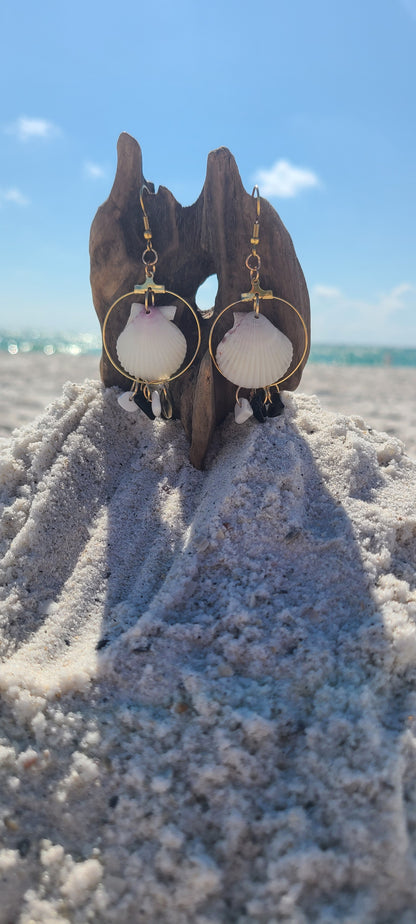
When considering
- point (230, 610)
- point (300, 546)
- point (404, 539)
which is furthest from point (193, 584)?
point (404, 539)

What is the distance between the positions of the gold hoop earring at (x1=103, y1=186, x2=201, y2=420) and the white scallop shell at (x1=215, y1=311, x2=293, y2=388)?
14 cm

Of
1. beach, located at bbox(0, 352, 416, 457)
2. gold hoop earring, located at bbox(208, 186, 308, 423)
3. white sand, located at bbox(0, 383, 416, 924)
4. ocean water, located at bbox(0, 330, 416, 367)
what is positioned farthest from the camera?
ocean water, located at bbox(0, 330, 416, 367)

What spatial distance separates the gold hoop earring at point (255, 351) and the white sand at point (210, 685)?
0.11 m

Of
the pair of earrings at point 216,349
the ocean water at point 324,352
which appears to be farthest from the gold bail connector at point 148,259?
the ocean water at point 324,352

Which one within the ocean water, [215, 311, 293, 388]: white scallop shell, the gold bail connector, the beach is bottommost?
[215, 311, 293, 388]: white scallop shell

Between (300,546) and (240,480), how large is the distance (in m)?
0.28

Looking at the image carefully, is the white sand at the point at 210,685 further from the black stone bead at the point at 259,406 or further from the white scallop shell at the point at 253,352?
the white scallop shell at the point at 253,352

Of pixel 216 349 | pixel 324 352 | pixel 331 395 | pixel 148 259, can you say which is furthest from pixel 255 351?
pixel 324 352

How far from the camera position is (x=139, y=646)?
1.42 m

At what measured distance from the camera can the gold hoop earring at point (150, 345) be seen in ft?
6.70

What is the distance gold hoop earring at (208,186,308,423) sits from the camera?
1963 millimetres

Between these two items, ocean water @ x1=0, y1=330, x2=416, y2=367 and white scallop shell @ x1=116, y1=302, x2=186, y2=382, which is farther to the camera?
ocean water @ x1=0, y1=330, x2=416, y2=367

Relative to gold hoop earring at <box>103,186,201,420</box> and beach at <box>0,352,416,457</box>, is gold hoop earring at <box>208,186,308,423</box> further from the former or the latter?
beach at <box>0,352,416,457</box>

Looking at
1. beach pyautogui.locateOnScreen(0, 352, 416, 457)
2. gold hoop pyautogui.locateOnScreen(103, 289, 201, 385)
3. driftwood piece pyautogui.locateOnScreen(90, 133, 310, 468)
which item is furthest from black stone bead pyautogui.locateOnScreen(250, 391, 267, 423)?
beach pyautogui.locateOnScreen(0, 352, 416, 457)
